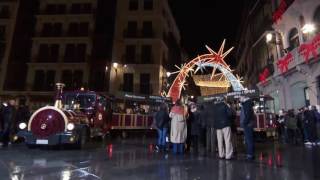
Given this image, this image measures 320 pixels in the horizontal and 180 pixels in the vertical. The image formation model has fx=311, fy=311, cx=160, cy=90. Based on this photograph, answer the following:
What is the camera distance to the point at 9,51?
140ft

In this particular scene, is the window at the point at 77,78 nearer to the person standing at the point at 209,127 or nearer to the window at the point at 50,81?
the window at the point at 50,81

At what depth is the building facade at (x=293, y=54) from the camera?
63.5 feet

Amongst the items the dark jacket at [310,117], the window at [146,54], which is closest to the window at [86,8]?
the window at [146,54]

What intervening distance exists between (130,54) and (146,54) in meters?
2.14

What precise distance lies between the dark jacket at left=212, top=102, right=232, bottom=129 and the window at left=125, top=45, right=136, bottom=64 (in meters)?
31.2

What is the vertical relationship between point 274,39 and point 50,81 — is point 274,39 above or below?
above

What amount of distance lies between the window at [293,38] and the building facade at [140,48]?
19.3 metres

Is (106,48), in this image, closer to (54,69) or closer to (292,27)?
(54,69)

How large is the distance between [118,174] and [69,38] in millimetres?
38530

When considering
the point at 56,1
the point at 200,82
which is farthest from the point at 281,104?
the point at 56,1

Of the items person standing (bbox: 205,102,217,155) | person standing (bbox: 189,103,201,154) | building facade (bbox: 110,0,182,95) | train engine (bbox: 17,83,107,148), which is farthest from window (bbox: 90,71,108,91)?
person standing (bbox: 205,102,217,155)

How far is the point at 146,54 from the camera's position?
40.8 metres

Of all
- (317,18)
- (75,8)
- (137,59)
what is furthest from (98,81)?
(317,18)

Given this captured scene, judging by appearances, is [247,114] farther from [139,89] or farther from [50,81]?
[50,81]
